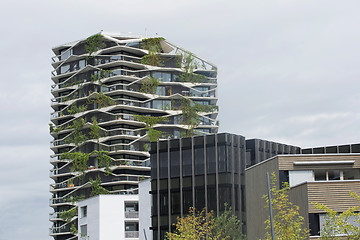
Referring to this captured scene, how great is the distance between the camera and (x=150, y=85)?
435 feet

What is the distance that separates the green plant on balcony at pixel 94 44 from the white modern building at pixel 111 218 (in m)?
42.7

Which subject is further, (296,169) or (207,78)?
(207,78)

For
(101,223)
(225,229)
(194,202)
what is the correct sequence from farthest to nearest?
(101,223), (194,202), (225,229)

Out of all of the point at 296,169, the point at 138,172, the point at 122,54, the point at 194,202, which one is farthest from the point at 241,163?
the point at 122,54

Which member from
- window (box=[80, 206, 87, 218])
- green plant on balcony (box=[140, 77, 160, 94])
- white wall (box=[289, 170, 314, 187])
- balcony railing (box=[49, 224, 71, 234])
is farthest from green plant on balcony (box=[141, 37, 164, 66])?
white wall (box=[289, 170, 314, 187])

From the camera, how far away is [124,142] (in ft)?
416

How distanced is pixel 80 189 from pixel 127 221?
32331 millimetres

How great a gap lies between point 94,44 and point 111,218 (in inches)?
1845

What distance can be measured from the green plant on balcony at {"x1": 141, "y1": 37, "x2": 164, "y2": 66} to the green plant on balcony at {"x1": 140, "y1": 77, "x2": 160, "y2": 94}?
3.29 metres

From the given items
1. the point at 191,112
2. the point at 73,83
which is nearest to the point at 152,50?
the point at 191,112

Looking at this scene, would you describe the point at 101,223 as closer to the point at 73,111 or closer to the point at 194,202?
the point at 194,202

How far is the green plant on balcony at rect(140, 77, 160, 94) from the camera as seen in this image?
131750 millimetres

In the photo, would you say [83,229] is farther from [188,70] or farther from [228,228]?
[188,70]

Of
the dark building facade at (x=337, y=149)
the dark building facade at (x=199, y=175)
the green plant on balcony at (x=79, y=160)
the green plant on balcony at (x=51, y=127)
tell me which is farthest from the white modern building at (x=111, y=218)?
the green plant on balcony at (x=51, y=127)
